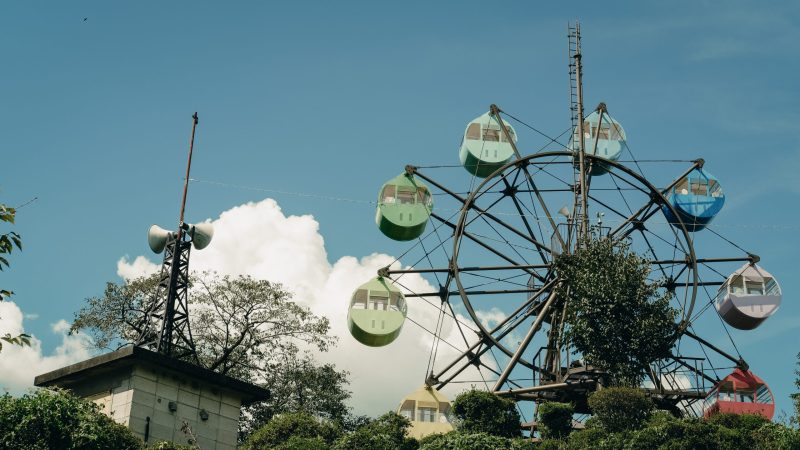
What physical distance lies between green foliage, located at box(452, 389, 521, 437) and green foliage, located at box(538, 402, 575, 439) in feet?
2.80

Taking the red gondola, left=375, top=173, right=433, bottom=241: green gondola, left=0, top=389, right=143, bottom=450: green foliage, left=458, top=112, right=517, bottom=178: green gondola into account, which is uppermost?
left=458, top=112, right=517, bottom=178: green gondola

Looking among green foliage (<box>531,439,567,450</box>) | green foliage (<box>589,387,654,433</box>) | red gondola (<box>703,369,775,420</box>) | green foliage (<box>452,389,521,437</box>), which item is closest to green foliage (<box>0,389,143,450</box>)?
green foliage (<box>452,389,521,437</box>)

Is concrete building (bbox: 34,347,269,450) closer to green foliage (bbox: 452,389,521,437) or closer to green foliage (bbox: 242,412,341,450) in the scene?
green foliage (bbox: 242,412,341,450)

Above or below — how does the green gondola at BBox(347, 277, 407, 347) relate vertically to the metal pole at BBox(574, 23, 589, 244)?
below

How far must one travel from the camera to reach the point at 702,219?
152 ft

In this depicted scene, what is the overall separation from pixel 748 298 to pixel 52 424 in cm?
2756

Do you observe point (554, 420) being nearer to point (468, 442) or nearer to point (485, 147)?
point (468, 442)

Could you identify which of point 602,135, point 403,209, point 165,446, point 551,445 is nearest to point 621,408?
point 551,445

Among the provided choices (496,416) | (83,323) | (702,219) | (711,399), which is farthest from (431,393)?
(83,323)

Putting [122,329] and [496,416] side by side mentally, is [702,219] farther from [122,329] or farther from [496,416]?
[122,329]

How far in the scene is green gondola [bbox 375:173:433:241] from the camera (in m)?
43.5

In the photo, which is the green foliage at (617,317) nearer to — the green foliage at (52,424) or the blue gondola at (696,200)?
the blue gondola at (696,200)

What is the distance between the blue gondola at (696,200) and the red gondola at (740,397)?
7.20 m

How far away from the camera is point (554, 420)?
123 ft
